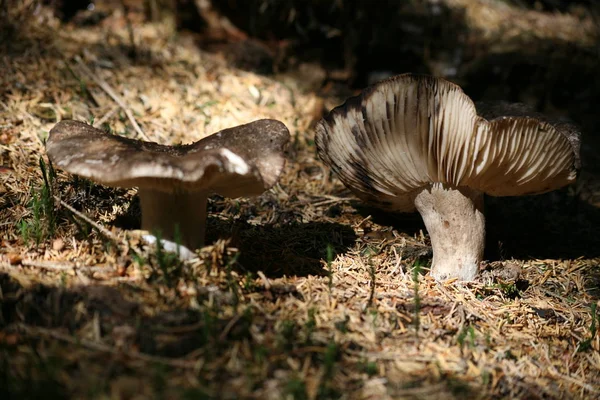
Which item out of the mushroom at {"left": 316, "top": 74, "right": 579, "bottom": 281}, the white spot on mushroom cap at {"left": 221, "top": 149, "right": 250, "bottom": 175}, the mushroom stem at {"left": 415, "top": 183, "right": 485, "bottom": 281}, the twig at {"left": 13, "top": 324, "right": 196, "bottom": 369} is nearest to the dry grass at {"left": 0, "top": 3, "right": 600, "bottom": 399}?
the twig at {"left": 13, "top": 324, "right": 196, "bottom": 369}

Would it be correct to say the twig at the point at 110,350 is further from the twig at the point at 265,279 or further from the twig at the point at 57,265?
the twig at the point at 265,279

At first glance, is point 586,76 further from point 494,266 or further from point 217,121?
point 217,121

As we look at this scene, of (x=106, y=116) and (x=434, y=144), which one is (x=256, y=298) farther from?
(x=106, y=116)

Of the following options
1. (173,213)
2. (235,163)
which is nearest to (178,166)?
(235,163)

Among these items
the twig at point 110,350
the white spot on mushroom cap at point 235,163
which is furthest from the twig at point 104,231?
the white spot on mushroom cap at point 235,163

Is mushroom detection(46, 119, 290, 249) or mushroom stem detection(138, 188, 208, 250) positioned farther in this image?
mushroom stem detection(138, 188, 208, 250)

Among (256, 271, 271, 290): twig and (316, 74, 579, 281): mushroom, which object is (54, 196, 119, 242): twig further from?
(316, 74, 579, 281): mushroom

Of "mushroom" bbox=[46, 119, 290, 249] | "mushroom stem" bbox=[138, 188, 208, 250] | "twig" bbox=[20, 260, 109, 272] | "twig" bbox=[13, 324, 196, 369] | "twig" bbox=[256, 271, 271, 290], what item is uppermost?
"mushroom" bbox=[46, 119, 290, 249]
